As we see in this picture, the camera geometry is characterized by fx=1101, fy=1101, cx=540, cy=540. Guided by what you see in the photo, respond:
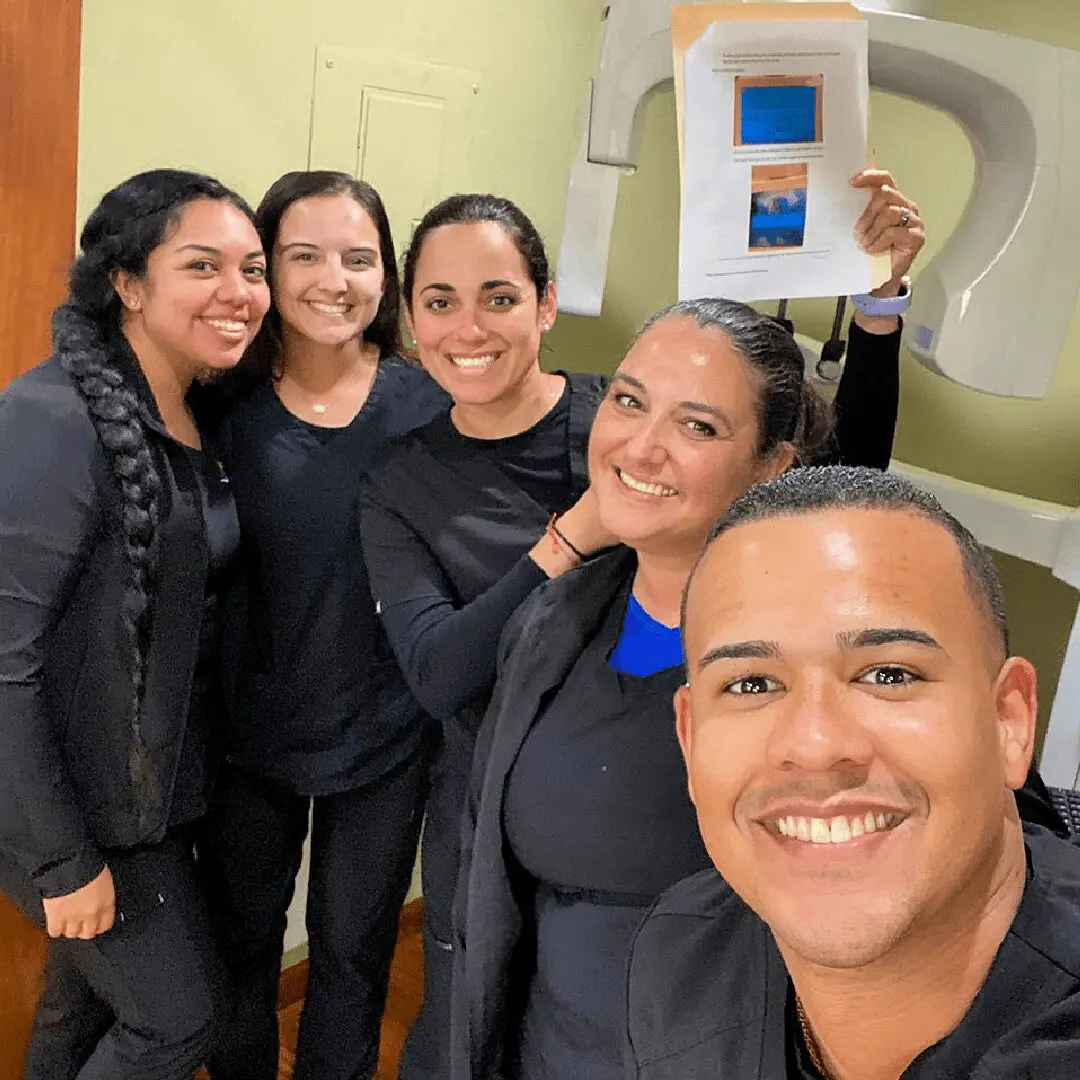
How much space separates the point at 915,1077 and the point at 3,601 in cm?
97

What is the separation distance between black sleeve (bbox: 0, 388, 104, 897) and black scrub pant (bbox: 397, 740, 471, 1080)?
1.45ft

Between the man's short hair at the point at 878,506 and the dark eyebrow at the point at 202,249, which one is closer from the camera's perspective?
the man's short hair at the point at 878,506

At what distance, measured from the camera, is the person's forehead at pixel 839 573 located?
26.5 inches

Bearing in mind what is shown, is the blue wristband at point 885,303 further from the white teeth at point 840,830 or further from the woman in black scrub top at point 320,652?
the white teeth at point 840,830

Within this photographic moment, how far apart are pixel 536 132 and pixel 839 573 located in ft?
5.53

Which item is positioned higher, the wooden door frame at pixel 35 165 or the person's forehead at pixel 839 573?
the wooden door frame at pixel 35 165

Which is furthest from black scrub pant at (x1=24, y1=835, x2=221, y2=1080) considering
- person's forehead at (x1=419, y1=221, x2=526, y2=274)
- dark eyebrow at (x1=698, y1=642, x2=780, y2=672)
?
dark eyebrow at (x1=698, y1=642, x2=780, y2=672)

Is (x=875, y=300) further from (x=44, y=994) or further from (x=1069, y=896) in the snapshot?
(x=44, y=994)

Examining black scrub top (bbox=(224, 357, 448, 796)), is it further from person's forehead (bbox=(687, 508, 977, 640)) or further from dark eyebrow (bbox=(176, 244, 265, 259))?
person's forehead (bbox=(687, 508, 977, 640))

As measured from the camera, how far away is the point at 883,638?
0.65m

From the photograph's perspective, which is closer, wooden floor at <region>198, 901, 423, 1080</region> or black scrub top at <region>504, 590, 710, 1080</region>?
black scrub top at <region>504, 590, 710, 1080</region>

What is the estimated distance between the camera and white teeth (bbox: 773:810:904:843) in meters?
0.63

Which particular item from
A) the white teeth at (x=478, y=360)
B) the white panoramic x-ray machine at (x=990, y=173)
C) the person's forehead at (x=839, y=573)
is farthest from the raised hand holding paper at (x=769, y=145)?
the person's forehead at (x=839, y=573)

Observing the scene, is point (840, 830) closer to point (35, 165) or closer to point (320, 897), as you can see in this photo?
point (320, 897)
